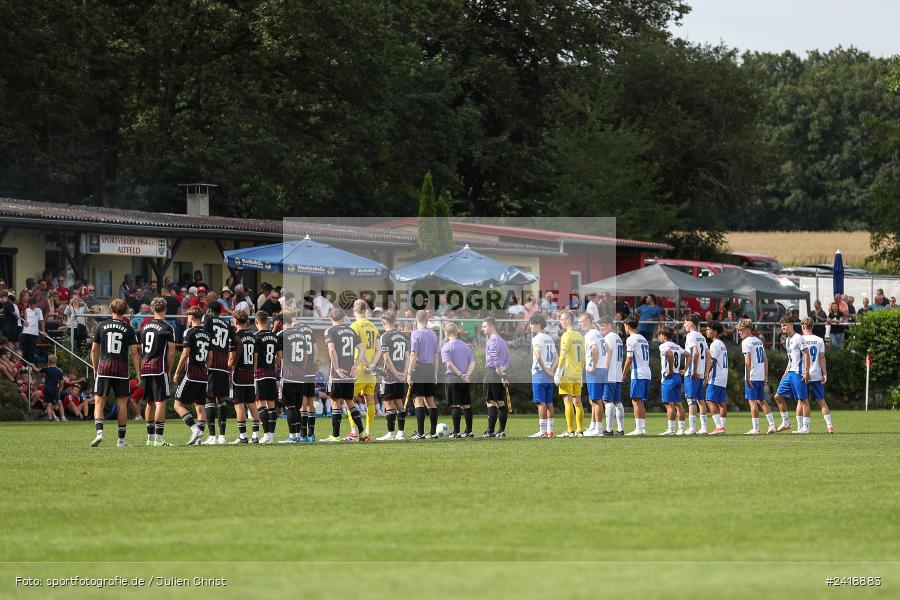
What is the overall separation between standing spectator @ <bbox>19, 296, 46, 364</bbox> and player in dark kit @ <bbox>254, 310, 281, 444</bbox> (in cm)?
837

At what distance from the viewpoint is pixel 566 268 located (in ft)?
162

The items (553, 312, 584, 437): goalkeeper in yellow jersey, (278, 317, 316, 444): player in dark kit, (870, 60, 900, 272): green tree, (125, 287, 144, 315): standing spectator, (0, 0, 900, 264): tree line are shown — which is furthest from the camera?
(870, 60, 900, 272): green tree

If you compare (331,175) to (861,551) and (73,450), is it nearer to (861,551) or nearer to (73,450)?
(73,450)

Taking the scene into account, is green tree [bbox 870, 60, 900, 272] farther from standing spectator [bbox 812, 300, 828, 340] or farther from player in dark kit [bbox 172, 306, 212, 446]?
player in dark kit [bbox 172, 306, 212, 446]

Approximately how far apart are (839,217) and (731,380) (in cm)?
6921

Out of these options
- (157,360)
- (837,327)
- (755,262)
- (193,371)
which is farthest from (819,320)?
(755,262)

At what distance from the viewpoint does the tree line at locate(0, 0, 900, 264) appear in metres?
46.7

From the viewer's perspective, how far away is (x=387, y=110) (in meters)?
53.8

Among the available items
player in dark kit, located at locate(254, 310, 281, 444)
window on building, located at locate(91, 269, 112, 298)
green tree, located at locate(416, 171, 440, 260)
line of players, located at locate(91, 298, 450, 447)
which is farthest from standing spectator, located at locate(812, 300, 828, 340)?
player in dark kit, located at locate(254, 310, 281, 444)

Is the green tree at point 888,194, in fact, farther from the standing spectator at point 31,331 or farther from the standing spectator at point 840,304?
the standing spectator at point 31,331

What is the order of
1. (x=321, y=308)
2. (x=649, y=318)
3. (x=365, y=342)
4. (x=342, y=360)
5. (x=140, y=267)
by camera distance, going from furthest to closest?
1. (x=140, y=267)
2. (x=649, y=318)
3. (x=321, y=308)
4. (x=365, y=342)
5. (x=342, y=360)

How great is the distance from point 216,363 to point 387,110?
33.9 m

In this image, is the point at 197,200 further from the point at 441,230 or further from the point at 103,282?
the point at 441,230

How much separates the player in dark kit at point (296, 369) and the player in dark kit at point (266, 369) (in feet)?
0.53
